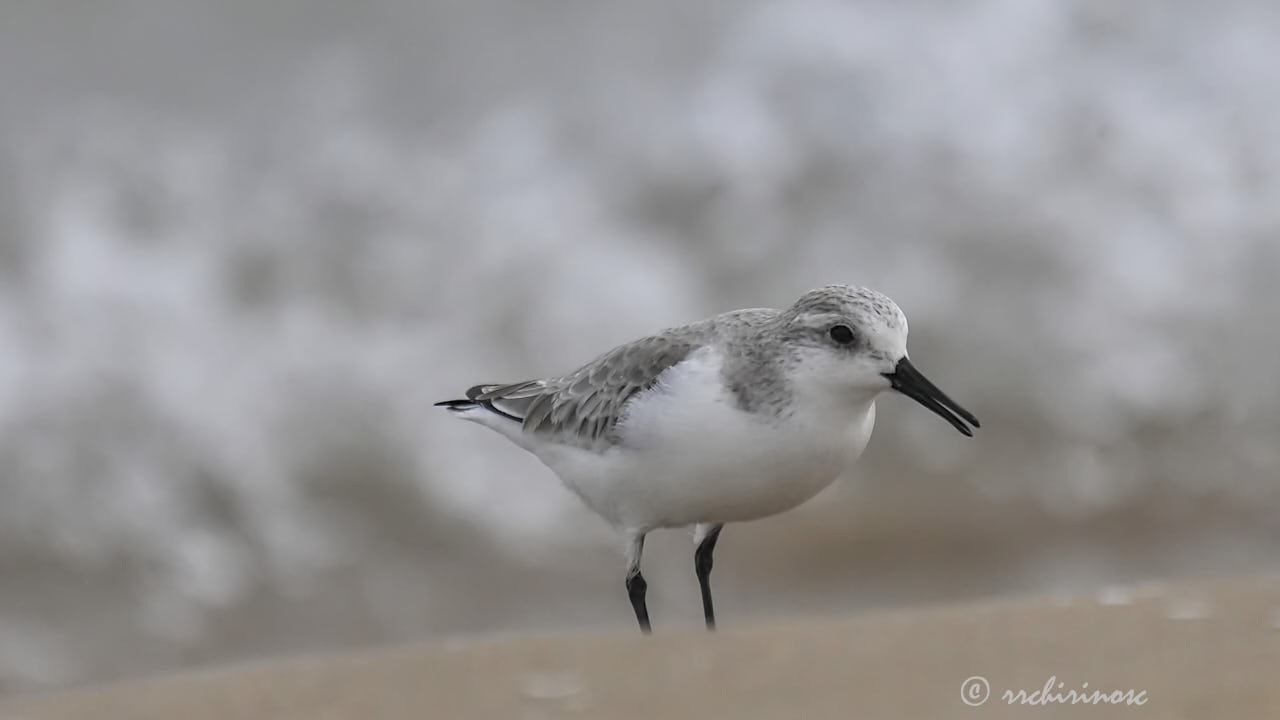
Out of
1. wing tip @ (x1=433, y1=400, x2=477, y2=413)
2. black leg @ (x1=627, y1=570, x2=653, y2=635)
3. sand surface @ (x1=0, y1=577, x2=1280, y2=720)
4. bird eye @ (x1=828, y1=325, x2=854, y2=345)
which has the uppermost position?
wing tip @ (x1=433, y1=400, x2=477, y2=413)

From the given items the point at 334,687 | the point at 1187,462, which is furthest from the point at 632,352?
the point at 1187,462

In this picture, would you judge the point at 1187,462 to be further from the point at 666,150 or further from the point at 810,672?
the point at 810,672

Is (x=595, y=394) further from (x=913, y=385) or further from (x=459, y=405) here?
(x=913, y=385)

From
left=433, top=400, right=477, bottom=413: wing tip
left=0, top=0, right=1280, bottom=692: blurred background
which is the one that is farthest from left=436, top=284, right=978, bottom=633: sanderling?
left=0, top=0, right=1280, bottom=692: blurred background

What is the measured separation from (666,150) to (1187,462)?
3.28 meters

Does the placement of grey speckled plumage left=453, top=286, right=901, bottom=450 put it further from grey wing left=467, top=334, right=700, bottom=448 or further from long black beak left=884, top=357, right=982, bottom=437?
long black beak left=884, top=357, right=982, bottom=437

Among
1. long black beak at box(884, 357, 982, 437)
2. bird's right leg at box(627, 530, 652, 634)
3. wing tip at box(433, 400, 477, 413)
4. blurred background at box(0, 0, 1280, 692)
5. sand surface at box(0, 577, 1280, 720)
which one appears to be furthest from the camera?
blurred background at box(0, 0, 1280, 692)

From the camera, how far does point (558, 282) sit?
8.23m

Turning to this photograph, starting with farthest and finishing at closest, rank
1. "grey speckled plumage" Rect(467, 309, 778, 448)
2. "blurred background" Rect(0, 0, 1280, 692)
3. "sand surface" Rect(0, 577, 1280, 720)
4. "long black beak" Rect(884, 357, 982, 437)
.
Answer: "blurred background" Rect(0, 0, 1280, 692)
"grey speckled plumage" Rect(467, 309, 778, 448)
"long black beak" Rect(884, 357, 982, 437)
"sand surface" Rect(0, 577, 1280, 720)

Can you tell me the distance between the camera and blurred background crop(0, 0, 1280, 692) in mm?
7035

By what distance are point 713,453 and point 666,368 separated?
0.35 meters

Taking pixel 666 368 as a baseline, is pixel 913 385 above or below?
below

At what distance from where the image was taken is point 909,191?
8.62 meters

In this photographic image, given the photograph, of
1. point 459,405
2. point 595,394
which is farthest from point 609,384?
point 459,405
